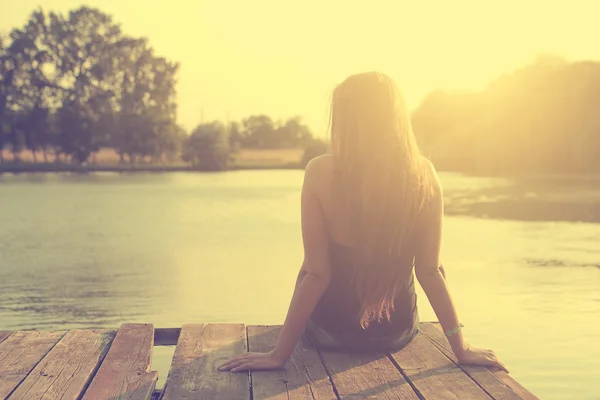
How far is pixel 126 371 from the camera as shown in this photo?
11.5 ft

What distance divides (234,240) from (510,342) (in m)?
9.13

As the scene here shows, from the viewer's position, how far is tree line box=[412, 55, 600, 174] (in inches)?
2110

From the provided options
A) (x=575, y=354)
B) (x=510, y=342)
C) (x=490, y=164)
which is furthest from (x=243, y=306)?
(x=490, y=164)

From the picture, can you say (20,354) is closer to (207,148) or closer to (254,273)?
(254,273)

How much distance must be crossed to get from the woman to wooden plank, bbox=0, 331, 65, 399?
0.89 meters

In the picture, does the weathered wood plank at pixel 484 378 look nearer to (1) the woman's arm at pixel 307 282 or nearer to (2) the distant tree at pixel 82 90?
(1) the woman's arm at pixel 307 282

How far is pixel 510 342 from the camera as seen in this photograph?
23.5 feet

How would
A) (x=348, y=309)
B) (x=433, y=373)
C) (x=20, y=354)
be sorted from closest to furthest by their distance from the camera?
(x=433, y=373) → (x=348, y=309) → (x=20, y=354)

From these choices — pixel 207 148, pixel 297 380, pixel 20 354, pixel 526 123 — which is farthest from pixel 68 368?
pixel 207 148

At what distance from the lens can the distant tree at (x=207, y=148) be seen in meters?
67.2

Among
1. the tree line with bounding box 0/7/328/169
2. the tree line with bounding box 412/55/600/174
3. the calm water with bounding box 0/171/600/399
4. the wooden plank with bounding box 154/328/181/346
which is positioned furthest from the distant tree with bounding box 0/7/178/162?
the wooden plank with bounding box 154/328/181/346

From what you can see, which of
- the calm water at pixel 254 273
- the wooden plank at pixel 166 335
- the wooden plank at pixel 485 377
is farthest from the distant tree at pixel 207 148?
the wooden plank at pixel 485 377

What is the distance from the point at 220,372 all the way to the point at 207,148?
6460 centimetres

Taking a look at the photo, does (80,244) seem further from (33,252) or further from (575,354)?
(575,354)
